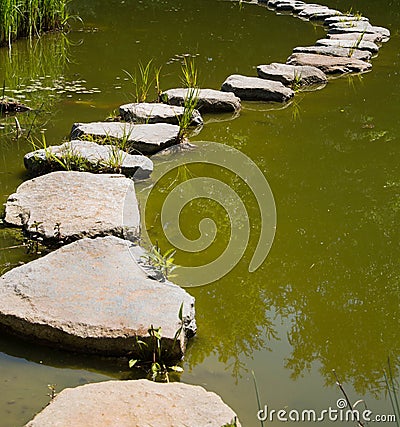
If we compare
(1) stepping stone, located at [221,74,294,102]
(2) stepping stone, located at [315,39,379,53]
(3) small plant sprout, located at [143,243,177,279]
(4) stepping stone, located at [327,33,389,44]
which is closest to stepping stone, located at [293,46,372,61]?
Answer: (2) stepping stone, located at [315,39,379,53]

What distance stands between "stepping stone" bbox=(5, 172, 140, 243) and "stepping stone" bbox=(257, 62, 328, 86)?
2.63m

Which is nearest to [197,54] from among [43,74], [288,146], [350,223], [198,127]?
[43,74]

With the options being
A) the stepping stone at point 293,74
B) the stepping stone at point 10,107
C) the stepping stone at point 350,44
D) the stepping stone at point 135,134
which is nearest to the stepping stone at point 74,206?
the stepping stone at point 135,134

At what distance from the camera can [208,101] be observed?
16.5 feet

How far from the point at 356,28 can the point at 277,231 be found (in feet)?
17.6

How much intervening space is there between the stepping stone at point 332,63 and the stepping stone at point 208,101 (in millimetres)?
1452

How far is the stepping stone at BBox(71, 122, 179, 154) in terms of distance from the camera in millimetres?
4145

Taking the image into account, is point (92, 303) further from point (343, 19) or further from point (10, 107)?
point (343, 19)

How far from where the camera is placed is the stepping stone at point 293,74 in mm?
5770

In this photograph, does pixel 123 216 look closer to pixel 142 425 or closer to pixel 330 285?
pixel 330 285

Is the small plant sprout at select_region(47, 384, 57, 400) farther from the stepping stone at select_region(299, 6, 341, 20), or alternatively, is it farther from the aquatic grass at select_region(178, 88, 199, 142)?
the stepping stone at select_region(299, 6, 341, 20)

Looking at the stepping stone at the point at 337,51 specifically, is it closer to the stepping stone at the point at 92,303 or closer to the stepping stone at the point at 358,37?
the stepping stone at the point at 358,37

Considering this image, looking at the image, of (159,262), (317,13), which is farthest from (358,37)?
(159,262)

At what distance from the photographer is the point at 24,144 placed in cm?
421
